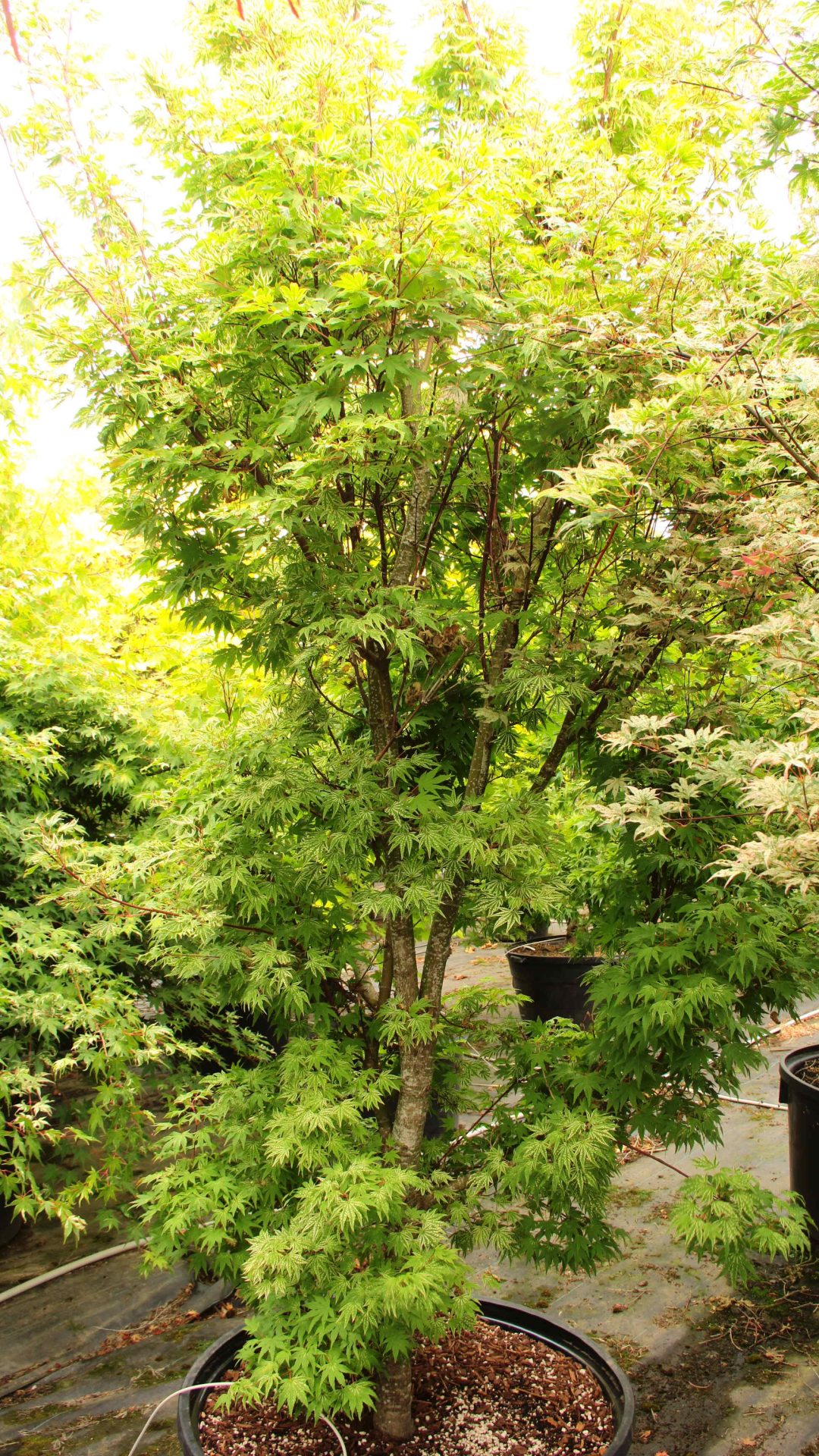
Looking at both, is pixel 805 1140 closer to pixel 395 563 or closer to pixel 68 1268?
pixel 395 563

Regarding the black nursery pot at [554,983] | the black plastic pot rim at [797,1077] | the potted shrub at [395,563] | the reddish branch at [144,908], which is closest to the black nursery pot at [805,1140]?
the black plastic pot rim at [797,1077]

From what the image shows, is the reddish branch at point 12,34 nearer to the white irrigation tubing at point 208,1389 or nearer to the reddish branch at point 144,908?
the reddish branch at point 144,908

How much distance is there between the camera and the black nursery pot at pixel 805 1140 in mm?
3311

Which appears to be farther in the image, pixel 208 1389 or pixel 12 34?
pixel 208 1389

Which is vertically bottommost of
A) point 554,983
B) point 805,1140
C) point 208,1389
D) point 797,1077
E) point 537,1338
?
point 208,1389

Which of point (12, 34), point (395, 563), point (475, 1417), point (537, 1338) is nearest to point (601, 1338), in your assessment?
point (537, 1338)

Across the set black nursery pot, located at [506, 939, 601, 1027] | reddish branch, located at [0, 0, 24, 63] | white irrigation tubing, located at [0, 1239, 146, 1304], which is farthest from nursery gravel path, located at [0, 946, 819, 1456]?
reddish branch, located at [0, 0, 24, 63]

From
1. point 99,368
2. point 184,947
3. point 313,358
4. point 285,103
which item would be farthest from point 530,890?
point 285,103

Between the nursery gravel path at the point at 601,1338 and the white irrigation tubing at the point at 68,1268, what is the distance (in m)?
0.03

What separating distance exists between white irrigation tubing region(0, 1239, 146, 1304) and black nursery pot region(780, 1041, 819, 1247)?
2380mm

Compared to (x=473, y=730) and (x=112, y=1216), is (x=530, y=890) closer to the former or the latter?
(x=473, y=730)

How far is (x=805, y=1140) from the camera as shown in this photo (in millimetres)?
3371

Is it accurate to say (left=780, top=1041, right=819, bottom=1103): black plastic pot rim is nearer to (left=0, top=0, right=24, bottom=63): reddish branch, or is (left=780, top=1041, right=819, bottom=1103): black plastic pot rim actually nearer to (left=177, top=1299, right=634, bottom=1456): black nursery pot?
(left=177, top=1299, right=634, bottom=1456): black nursery pot

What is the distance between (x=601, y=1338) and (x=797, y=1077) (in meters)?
1.18
